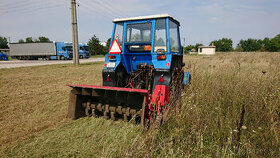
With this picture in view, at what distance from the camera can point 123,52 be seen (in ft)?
12.7

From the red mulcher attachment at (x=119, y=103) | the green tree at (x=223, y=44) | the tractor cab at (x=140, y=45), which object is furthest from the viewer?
the green tree at (x=223, y=44)

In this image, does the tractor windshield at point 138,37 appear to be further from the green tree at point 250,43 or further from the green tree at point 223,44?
the green tree at point 250,43

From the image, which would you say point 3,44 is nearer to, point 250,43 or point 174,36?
point 174,36

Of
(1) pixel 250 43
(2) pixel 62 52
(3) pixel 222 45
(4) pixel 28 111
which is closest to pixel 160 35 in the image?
(4) pixel 28 111

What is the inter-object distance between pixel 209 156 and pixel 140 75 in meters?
2.20

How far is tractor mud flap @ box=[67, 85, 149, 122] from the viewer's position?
2.98 meters

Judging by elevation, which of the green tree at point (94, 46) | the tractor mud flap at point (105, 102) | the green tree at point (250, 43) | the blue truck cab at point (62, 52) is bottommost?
the tractor mud flap at point (105, 102)

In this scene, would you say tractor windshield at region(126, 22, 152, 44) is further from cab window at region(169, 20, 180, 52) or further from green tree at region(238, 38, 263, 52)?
green tree at region(238, 38, 263, 52)

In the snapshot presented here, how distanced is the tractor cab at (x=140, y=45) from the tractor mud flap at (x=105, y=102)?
18.9 inches

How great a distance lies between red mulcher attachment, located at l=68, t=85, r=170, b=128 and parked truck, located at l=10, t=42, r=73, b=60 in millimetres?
25443

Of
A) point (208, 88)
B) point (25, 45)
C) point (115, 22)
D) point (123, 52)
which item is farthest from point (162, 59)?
point (25, 45)

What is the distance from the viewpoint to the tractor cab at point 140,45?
351 centimetres

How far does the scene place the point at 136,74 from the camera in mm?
3836

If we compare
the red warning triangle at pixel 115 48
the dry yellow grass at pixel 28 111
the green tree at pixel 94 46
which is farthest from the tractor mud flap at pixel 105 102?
the green tree at pixel 94 46
